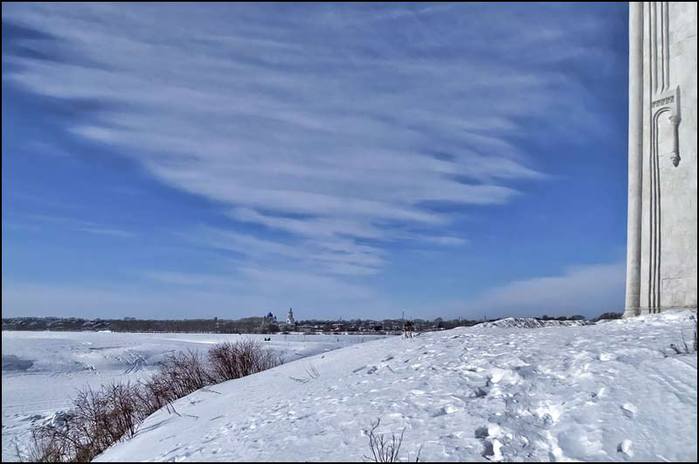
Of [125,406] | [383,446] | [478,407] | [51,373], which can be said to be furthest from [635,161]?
[51,373]

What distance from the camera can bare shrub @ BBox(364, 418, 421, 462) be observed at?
5.60 meters

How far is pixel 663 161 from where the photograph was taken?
38.6 feet

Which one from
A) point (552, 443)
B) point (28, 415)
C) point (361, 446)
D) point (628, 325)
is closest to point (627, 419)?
point (552, 443)

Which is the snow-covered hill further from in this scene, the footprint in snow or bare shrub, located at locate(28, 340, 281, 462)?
bare shrub, located at locate(28, 340, 281, 462)

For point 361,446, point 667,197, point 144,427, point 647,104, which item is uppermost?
point 647,104

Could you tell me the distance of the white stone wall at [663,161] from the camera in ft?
36.7

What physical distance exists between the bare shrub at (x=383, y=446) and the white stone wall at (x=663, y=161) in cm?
765

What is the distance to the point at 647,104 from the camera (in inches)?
480

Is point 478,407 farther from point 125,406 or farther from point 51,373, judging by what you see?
point 51,373

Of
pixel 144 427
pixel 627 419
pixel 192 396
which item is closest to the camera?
pixel 627 419

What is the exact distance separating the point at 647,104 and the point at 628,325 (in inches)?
202

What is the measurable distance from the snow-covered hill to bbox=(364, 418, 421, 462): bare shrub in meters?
0.08

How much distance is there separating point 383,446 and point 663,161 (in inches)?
363

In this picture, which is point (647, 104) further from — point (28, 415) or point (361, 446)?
point (28, 415)
